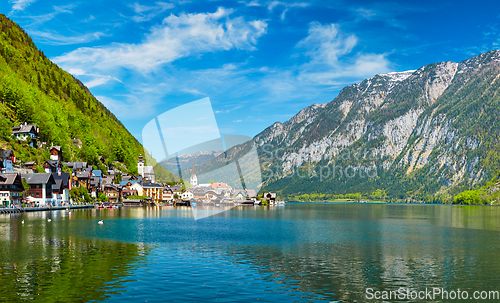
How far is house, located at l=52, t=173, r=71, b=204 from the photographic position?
146 metres

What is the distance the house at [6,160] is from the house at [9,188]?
37.9 ft

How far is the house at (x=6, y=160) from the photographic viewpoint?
128 meters

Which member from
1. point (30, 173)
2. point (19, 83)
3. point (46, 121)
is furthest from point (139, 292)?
point (19, 83)

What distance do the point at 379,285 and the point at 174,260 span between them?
20571 millimetres

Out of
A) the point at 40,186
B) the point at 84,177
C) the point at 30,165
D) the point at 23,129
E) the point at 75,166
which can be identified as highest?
the point at 23,129

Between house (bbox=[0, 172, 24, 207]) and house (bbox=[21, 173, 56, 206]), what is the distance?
46.2ft

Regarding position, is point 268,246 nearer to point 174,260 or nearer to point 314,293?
point 174,260

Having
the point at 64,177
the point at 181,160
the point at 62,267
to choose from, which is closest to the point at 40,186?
the point at 64,177

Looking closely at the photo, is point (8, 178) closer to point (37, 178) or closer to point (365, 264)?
point (37, 178)

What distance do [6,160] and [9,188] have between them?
1936 centimetres

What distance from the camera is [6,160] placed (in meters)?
131

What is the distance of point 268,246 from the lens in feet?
174

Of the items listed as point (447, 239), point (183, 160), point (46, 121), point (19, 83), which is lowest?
point (447, 239)

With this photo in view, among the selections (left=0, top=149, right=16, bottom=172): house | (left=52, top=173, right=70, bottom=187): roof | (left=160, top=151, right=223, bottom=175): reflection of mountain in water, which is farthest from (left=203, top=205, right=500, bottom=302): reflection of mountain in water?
(left=52, top=173, right=70, bottom=187): roof
